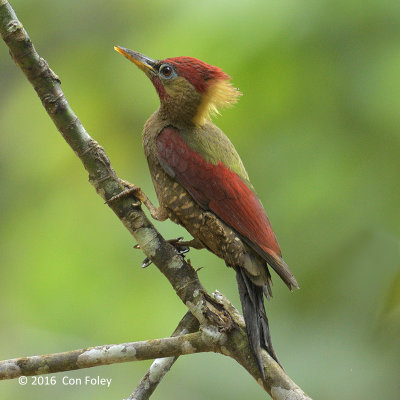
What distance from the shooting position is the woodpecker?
2.99 m

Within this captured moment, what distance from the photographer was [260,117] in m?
4.51

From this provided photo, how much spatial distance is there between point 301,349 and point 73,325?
150 centimetres

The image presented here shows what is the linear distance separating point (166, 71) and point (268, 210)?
4.38 feet

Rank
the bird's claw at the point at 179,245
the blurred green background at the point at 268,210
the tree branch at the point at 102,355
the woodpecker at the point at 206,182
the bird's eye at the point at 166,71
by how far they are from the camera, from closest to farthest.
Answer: the tree branch at the point at 102,355 → the woodpecker at the point at 206,182 → the bird's claw at the point at 179,245 → the bird's eye at the point at 166,71 → the blurred green background at the point at 268,210

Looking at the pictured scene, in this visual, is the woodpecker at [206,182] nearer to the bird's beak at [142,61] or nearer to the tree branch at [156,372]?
the bird's beak at [142,61]

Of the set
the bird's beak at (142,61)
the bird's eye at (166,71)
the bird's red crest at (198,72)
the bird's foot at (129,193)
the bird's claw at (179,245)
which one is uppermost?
the bird's beak at (142,61)

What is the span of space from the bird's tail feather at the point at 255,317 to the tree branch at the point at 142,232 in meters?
0.03

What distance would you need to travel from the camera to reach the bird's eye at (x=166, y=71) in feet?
11.1

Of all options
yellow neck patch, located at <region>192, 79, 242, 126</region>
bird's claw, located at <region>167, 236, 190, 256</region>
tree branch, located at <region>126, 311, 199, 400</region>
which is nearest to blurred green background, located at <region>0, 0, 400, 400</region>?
bird's claw, located at <region>167, 236, 190, 256</region>

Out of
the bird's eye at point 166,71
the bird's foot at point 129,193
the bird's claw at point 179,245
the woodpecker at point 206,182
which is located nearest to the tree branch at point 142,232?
the bird's foot at point 129,193

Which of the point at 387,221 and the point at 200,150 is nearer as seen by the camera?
the point at 200,150

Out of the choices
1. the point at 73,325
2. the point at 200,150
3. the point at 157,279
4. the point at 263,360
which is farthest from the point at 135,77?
the point at 263,360

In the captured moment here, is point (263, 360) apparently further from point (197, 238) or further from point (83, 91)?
point (83, 91)

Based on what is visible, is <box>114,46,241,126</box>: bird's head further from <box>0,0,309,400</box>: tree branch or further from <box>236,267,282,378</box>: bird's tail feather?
<box>236,267,282,378</box>: bird's tail feather
